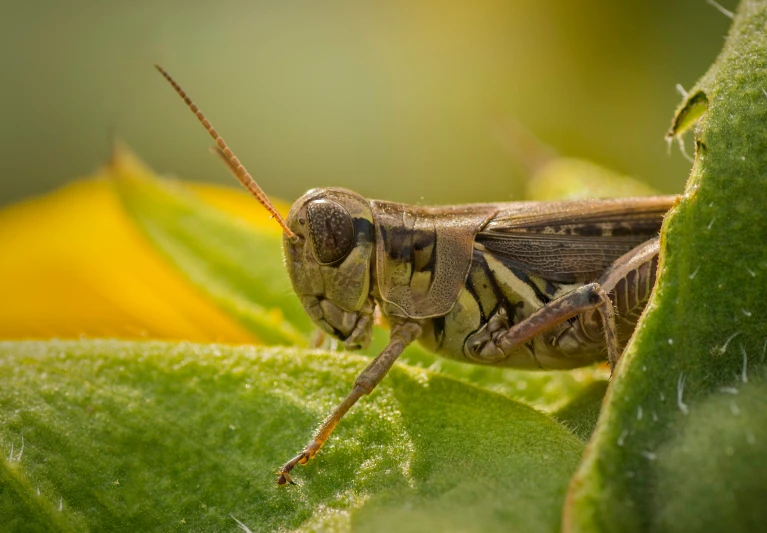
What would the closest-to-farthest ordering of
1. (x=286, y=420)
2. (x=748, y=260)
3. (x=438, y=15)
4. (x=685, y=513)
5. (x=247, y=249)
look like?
(x=685, y=513)
(x=748, y=260)
(x=286, y=420)
(x=247, y=249)
(x=438, y=15)

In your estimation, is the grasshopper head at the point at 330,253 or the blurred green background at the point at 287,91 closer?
the grasshopper head at the point at 330,253

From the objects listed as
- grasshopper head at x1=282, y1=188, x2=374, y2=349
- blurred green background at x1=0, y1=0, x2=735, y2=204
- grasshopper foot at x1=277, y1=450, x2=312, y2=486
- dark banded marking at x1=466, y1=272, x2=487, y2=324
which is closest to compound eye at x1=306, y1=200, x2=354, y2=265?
grasshopper head at x1=282, y1=188, x2=374, y2=349

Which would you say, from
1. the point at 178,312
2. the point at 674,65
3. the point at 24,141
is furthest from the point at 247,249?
the point at 24,141

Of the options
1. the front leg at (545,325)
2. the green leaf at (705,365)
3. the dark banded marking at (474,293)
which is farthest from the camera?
the dark banded marking at (474,293)

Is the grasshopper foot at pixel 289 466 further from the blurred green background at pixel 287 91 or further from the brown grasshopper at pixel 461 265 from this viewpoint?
the blurred green background at pixel 287 91

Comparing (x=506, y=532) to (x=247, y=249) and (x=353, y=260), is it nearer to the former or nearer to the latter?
(x=353, y=260)

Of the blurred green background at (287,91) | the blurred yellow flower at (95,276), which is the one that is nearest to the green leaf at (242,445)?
the blurred yellow flower at (95,276)

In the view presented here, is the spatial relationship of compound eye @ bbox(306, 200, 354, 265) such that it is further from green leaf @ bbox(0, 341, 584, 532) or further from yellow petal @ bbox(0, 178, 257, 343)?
green leaf @ bbox(0, 341, 584, 532)
